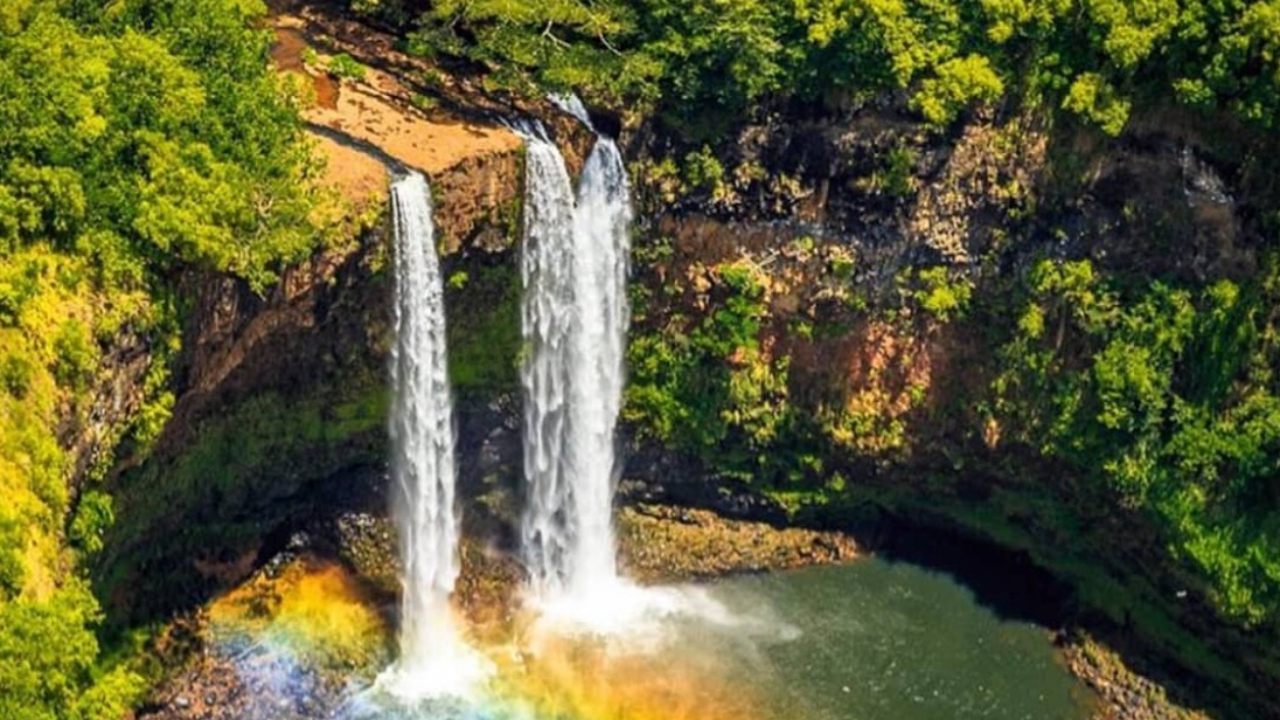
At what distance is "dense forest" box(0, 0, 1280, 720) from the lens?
21.0 metres

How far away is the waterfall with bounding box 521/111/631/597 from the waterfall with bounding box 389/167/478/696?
6.28 feet

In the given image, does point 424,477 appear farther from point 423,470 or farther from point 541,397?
point 541,397

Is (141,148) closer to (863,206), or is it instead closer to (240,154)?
(240,154)

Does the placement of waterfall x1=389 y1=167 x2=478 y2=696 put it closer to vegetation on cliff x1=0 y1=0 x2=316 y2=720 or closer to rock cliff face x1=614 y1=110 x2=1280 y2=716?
vegetation on cliff x1=0 y1=0 x2=316 y2=720

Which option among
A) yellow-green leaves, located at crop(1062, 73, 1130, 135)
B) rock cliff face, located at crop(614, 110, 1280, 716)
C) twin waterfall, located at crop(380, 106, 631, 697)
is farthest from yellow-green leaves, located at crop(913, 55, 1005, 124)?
twin waterfall, located at crop(380, 106, 631, 697)

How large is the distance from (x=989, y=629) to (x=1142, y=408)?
5.49m

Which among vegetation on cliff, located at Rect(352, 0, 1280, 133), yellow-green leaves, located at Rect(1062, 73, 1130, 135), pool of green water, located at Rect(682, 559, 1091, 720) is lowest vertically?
pool of green water, located at Rect(682, 559, 1091, 720)

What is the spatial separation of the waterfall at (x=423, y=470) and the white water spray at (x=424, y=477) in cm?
2

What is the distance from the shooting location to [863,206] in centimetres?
2850

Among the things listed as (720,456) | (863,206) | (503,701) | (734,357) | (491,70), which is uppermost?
(491,70)

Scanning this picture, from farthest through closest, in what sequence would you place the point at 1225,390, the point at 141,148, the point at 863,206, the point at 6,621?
the point at 863,206
the point at 1225,390
the point at 141,148
the point at 6,621

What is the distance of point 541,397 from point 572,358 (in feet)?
3.22

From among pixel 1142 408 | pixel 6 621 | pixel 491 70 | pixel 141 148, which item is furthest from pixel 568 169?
pixel 6 621

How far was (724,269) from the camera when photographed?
29.1m
